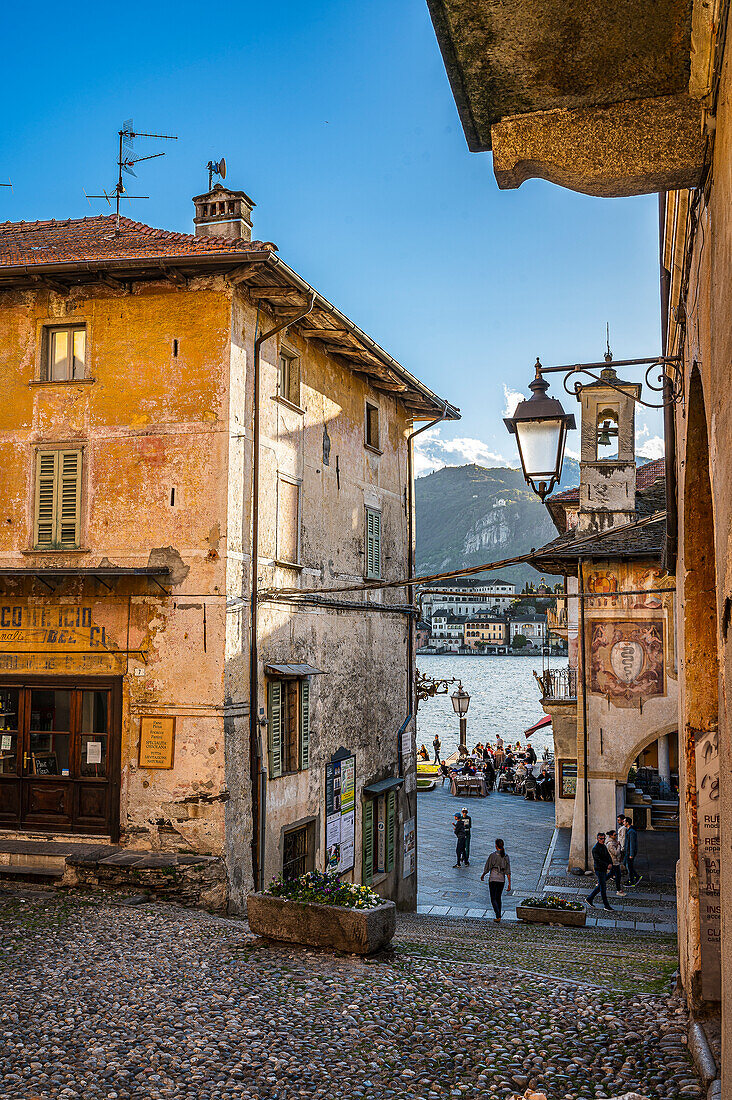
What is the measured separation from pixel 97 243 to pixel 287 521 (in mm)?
5794

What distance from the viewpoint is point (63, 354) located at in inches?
577

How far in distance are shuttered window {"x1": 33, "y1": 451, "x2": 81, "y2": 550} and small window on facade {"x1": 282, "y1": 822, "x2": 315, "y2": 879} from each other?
613 cm

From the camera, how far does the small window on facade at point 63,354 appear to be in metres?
14.5

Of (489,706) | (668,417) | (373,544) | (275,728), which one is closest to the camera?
(668,417)

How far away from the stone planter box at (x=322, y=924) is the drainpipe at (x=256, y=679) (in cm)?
302

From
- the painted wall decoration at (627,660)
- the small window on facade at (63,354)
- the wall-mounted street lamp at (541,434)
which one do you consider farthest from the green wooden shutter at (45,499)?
the painted wall decoration at (627,660)

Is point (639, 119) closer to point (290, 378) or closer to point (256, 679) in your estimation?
point (256, 679)

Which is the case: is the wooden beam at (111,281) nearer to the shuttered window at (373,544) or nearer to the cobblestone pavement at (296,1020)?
the shuttered window at (373,544)

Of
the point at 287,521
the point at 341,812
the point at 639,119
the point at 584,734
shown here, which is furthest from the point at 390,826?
the point at 639,119

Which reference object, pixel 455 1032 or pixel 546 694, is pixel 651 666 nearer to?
pixel 546 694

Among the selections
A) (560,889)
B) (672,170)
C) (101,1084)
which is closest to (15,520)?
(101,1084)

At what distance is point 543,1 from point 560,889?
67.2 feet

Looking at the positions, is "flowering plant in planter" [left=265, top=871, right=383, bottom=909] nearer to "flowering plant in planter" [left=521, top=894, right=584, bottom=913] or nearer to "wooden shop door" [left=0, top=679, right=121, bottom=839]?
"wooden shop door" [left=0, top=679, right=121, bottom=839]

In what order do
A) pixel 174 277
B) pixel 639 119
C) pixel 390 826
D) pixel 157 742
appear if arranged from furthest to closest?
pixel 390 826
pixel 174 277
pixel 157 742
pixel 639 119
